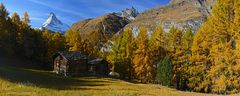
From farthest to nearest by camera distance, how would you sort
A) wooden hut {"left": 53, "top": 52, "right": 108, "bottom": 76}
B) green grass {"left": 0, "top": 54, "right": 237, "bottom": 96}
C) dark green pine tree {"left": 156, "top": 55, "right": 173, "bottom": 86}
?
wooden hut {"left": 53, "top": 52, "right": 108, "bottom": 76}, dark green pine tree {"left": 156, "top": 55, "right": 173, "bottom": 86}, green grass {"left": 0, "top": 54, "right": 237, "bottom": 96}

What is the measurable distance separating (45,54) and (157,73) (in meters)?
41.1

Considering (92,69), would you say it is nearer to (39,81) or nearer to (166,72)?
(166,72)

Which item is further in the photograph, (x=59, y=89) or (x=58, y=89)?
(x=59, y=89)

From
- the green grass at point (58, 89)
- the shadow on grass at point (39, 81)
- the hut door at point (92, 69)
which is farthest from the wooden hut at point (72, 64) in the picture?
the green grass at point (58, 89)

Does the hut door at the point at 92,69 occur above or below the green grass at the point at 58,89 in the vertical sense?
above

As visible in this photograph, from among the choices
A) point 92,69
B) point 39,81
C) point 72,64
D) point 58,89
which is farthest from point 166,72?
point 58,89

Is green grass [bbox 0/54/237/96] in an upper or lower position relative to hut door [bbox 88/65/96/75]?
lower

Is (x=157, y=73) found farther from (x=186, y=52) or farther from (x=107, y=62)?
(x=107, y=62)

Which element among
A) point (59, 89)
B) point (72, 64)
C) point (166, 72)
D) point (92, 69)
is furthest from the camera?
point (92, 69)

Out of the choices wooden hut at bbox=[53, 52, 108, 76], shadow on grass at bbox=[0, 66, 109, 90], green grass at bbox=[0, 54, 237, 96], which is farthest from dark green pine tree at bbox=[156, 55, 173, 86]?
green grass at bbox=[0, 54, 237, 96]

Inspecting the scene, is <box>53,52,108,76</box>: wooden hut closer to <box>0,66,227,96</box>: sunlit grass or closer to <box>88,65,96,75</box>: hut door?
<box>88,65,96,75</box>: hut door

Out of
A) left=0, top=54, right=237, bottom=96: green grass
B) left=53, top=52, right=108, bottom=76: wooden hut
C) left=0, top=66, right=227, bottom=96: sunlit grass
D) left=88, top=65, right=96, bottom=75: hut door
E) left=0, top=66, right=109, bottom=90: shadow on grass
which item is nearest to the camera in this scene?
left=0, top=54, right=237, bottom=96: green grass

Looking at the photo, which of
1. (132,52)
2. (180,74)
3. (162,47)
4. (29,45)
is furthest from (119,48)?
(29,45)

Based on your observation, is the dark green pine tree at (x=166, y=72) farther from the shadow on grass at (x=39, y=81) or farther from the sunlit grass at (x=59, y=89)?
the sunlit grass at (x=59, y=89)
